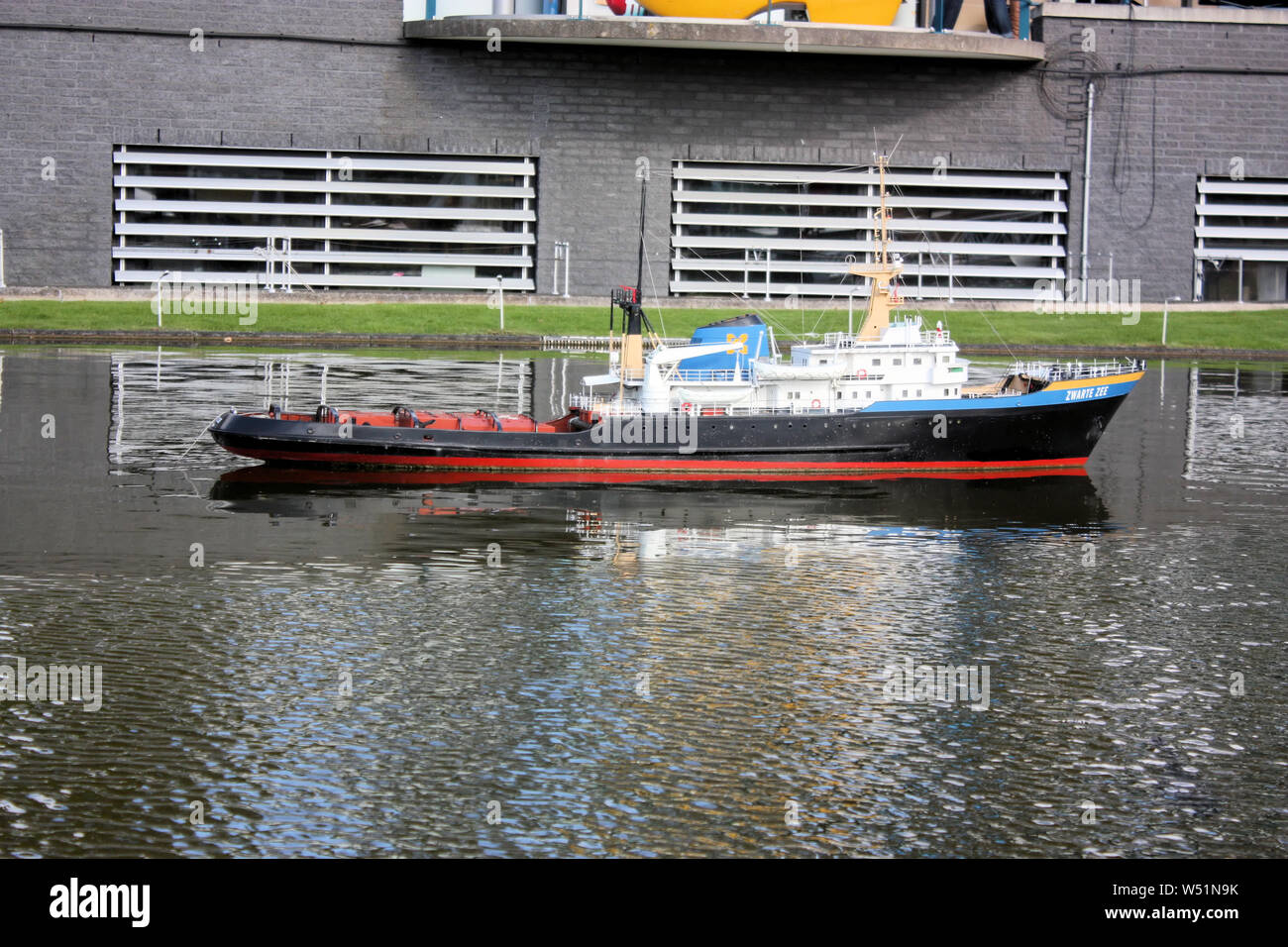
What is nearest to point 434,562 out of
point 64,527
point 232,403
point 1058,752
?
point 64,527

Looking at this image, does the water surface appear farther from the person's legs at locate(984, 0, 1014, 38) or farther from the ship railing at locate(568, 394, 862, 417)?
the person's legs at locate(984, 0, 1014, 38)

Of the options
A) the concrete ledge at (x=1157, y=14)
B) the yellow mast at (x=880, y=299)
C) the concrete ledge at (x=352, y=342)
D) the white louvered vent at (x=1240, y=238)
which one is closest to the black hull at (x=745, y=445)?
the yellow mast at (x=880, y=299)

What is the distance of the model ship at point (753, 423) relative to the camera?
39000mm

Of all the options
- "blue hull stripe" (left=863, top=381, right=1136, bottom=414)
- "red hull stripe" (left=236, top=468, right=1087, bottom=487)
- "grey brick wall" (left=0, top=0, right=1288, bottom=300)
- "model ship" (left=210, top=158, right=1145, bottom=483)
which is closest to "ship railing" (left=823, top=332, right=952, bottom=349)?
"model ship" (left=210, top=158, right=1145, bottom=483)

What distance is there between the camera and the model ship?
128ft

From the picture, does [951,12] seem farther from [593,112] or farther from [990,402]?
[990,402]

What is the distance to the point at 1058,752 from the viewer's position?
1958 centimetres

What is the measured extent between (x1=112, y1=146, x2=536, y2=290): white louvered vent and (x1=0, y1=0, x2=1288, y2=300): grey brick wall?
44.8 inches

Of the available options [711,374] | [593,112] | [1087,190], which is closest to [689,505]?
[711,374]

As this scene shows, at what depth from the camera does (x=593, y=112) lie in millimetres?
80625

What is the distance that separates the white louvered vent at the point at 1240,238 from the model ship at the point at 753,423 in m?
46.2

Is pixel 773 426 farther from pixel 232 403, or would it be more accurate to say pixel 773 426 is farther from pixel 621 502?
→ pixel 232 403

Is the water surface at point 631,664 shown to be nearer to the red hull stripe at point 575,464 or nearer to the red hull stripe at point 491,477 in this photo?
the red hull stripe at point 491,477
